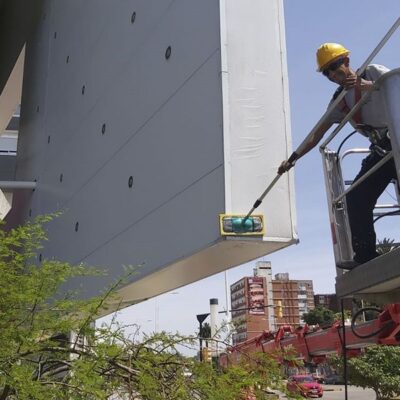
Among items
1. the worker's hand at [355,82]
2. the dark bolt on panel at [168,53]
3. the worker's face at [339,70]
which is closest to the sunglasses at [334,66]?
the worker's face at [339,70]

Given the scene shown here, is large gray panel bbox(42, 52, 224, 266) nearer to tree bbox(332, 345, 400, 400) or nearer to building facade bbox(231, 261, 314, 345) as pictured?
tree bbox(332, 345, 400, 400)

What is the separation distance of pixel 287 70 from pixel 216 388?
3503 millimetres

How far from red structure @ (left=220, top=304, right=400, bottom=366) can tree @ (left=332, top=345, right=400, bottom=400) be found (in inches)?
430

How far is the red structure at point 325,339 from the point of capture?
382 centimetres

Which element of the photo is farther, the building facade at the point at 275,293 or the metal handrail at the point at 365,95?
the building facade at the point at 275,293

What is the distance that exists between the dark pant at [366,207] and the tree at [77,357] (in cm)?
89

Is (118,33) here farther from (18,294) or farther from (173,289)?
(18,294)

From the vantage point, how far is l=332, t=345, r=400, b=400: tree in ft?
57.5

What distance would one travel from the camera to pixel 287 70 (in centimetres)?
532

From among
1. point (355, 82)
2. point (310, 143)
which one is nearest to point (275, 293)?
point (310, 143)

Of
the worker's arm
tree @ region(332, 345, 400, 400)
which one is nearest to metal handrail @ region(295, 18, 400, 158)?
the worker's arm

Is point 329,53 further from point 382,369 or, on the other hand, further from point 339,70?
point 382,369

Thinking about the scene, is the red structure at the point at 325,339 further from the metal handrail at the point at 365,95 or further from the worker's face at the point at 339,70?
the worker's face at the point at 339,70

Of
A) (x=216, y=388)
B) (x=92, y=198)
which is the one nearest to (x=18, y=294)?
(x=216, y=388)
